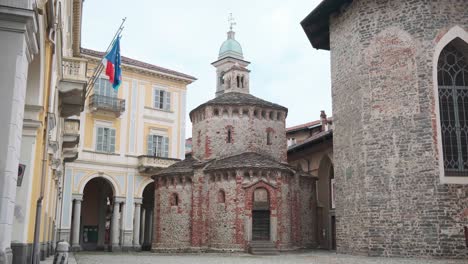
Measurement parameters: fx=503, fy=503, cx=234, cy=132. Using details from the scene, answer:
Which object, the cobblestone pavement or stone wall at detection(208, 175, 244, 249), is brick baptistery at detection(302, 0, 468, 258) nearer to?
the cobblestone pavement

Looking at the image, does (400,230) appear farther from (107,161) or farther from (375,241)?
(107,161)

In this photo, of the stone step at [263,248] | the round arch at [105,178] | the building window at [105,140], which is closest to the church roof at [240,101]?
the building window at [105,140]

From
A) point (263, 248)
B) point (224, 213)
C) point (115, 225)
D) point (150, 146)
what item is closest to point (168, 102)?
point (150, 146)

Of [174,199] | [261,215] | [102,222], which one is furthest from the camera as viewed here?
[102,222]

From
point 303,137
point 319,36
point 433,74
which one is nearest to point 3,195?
point 433,74

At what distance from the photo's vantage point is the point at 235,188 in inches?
1205

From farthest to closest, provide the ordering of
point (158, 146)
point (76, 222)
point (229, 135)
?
point (158, 146), point (76, 222), point (229, 135)

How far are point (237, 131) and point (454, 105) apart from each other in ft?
51.5

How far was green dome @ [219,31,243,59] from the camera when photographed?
242ft

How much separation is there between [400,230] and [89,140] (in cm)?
2396

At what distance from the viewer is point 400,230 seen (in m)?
20.9

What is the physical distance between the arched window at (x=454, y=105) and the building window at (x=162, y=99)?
23.6 m

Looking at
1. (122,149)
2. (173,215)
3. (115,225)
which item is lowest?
(115,225)

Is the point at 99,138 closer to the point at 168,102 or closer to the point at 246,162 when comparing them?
the point at 168,102
